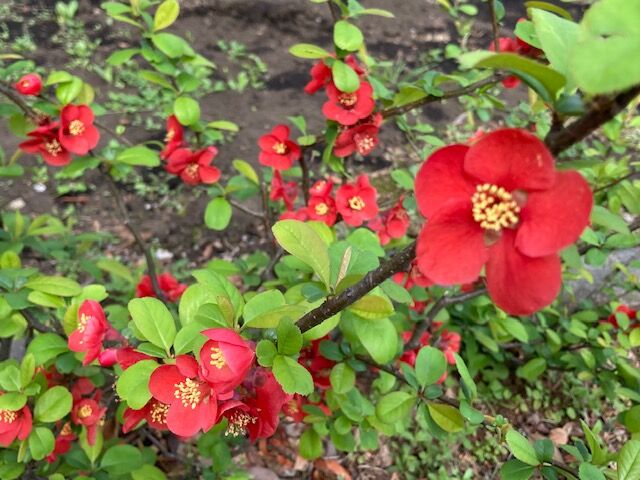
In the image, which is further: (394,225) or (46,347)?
(394,225)

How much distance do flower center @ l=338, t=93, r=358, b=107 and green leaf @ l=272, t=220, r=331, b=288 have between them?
0.63 meters

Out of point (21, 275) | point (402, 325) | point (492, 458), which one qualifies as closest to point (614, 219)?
point (402, 325)

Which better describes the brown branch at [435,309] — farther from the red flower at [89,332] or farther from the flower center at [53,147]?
the flower center at [53,147]

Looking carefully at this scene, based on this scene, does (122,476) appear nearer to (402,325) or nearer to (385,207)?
(402,325)

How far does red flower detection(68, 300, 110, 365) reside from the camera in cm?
106

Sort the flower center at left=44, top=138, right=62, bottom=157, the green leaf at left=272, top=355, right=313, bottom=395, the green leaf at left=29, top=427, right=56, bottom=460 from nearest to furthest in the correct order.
Result: the green leaf at left=272, top=355, right=313, bottom=395 → the green leaf at left=29, top=427, right=56, bottom=460 → the flower center at left=44, top=138, right=62, bottom=157

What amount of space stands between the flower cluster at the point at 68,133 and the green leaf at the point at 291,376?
87 centimetres

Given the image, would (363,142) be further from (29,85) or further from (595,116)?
(595,116)

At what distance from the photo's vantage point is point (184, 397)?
2.72ft

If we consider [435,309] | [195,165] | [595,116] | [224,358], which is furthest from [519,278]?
[195,165]

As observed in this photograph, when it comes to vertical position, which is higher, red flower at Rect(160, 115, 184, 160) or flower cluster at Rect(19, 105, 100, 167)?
flower cluster at Rect(19, 105, 100, 167)

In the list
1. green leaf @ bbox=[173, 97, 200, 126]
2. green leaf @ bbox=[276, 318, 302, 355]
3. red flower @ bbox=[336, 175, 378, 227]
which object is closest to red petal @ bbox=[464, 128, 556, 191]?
green leaf @ bbox=[276, 318, 302, 355]

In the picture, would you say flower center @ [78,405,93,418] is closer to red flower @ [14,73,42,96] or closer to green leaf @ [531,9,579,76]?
red flower @ [14,73,42,96]

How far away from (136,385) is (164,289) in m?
0.83
